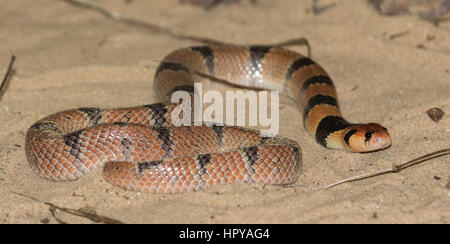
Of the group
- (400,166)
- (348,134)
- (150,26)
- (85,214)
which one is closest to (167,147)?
(85,214)

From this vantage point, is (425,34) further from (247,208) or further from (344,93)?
(247,208)

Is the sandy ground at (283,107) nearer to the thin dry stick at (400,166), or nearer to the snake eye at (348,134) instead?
the thin dry stick at (400,166)

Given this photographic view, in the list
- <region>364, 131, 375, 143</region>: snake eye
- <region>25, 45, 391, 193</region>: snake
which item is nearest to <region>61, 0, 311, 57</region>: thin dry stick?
<region>25, 45, 391, 193</region>: snake

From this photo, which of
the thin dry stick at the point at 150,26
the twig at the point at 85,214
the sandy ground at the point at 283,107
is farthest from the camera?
the thin dry stick at the point at 150,26

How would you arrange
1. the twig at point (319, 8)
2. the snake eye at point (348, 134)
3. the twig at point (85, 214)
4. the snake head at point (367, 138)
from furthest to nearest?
the twig at point (319, 8), the snake eye at point (348, 134), the snake head at point (367, 138), the twig at point (85, 214)

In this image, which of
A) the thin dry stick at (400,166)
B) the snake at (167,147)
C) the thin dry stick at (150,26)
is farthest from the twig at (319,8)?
the thin dry stick at (400,166)

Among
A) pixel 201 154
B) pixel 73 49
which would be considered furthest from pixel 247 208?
pixel 73 49
